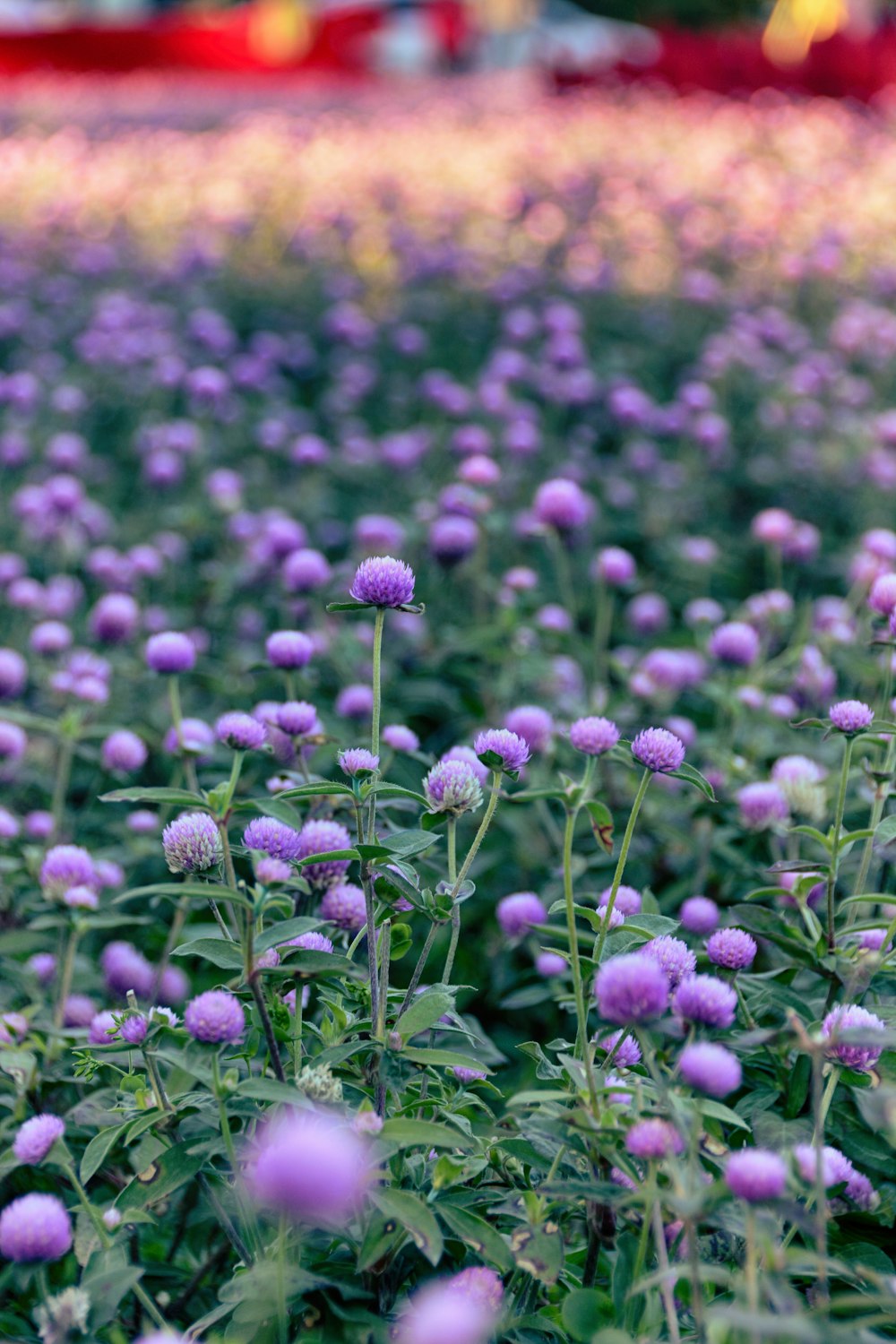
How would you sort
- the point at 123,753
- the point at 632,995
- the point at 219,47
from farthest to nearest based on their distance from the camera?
the point at 219,47 → the point at 123,753 → the point at 632,995

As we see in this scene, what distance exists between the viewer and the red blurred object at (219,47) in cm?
1964

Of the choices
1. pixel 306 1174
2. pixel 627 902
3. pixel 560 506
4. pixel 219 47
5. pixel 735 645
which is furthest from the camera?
pixel 219 47

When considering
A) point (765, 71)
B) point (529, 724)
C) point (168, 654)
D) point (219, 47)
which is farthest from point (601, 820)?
point (219, 47)

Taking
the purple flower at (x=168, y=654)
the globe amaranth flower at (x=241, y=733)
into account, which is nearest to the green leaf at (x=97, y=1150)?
the globe amaranth flower at (x=241, y=733)

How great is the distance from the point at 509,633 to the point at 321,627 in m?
0.41

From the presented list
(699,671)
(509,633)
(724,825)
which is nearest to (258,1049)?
(724,825)

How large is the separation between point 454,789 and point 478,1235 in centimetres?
39

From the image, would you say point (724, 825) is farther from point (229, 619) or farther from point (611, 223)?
point (611, 223)

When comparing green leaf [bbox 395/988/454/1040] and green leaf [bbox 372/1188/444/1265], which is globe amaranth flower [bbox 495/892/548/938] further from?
green leaf [bbox 372/1188/444/1265]

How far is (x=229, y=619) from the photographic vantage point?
3.12 meters

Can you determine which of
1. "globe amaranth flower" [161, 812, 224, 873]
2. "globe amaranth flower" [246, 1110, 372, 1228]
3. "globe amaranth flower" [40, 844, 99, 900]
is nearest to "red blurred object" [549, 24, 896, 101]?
"globe amaranth flower" [40, 844, 99, 900]

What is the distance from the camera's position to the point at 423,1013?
1.21 meters

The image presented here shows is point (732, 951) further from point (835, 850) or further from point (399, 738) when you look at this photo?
point (399, 738)

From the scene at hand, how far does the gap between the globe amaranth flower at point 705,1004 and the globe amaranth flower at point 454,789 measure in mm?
291
